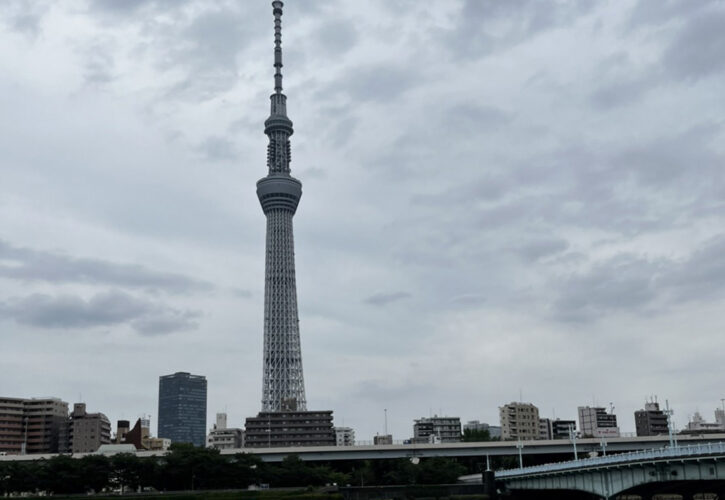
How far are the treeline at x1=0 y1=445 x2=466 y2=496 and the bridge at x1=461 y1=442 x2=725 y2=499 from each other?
30.9 metres

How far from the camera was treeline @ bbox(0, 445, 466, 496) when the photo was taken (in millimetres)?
112562

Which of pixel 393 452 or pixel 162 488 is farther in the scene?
pixel 393 452

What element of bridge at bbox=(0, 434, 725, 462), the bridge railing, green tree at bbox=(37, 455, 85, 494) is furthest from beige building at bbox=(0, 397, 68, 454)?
the bridge railing

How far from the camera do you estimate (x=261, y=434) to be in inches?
7623

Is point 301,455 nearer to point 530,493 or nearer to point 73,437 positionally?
point 530,493

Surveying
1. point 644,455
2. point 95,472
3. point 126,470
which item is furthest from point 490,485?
point 95,472

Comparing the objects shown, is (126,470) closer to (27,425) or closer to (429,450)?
(429,450)

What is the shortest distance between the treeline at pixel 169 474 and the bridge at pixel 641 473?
101ft

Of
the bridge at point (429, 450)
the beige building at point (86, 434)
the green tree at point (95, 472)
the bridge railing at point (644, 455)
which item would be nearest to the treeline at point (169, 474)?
the green tree at point (95, 472)

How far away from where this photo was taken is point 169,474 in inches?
4535

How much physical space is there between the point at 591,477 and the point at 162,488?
2386 inches

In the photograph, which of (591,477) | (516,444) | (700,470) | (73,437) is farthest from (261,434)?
(700,470)

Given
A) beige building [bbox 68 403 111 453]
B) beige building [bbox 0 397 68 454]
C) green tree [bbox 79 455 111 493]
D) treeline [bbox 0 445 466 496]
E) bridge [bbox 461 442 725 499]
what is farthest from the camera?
beige building [bbox 68 403 111 453]

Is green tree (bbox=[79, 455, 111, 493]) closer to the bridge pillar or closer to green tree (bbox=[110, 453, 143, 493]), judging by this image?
green tree (bbox=[110, 453, 143, 493])
